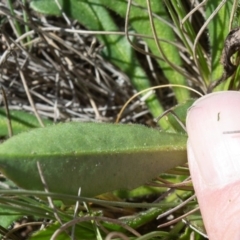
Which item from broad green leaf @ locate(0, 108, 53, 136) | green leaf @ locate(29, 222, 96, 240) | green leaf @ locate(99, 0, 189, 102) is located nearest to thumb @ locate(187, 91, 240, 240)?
green leaf @ locate(29, 222, 96, 240)

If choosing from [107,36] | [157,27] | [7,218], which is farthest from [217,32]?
[7,218]

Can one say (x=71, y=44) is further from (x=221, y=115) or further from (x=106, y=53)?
(x=221, y=115)

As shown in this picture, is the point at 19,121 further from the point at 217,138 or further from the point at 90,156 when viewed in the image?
the point at 217,138

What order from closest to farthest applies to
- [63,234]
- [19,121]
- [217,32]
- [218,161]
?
[218,161] → [63,234] → [217,32] → [19,121]

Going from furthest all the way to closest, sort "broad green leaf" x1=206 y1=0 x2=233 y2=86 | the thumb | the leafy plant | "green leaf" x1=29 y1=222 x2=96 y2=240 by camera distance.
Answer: "broad green leaf" x1=206 y1=0 x2=233 y2=86 → "green leaf" x1=29 y1=222 x2=96 y2=240 → the leafy plant → the thumb

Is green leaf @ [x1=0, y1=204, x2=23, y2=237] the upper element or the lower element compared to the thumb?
lower

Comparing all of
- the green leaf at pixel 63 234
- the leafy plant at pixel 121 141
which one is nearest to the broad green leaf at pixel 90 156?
the leafy plant at pixel 121 141

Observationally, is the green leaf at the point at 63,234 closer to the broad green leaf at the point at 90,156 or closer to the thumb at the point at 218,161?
the broad green leaf at the point at 90,156

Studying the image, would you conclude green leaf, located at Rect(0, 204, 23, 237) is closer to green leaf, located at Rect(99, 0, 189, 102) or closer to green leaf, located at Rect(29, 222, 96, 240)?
green leaf, located at Rect(29, 222, 96, 240)
